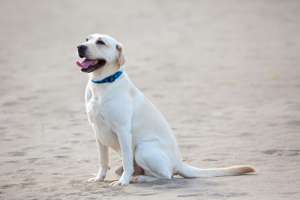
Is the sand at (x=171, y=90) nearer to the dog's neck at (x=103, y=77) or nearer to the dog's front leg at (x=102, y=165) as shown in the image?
the dog's front leg at (x=102, y=165)

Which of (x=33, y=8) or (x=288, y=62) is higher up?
(x=33, y=8)

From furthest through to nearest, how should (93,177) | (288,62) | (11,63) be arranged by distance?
(11,63)
(288,62)
(93,177)

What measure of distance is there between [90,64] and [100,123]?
57cm

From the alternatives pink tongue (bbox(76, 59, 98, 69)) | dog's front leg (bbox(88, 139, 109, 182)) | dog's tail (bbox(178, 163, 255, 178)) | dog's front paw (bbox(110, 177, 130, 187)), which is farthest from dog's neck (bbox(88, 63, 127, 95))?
dog's tail (bbox(178, 163, 255, 178))

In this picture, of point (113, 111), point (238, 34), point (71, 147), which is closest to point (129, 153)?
point (113, 111)

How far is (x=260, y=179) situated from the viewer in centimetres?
815

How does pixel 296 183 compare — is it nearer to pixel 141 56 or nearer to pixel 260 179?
pixel 260 179

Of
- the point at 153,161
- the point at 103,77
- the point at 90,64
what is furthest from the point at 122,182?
the point at 90,64

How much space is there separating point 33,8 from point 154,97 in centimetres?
1194

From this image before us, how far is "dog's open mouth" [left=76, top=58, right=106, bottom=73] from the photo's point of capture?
816 centimetres

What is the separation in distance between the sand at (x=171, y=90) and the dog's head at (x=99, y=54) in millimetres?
1147

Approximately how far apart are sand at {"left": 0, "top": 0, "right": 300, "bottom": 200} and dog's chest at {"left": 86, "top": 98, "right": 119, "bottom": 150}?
1.47 feet

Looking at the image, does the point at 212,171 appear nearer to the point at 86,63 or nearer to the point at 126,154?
the point at 126,154

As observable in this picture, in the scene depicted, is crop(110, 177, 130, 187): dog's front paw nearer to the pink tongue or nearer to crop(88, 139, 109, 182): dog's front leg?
crop(88, 139, 109, 182): dog's front leg
